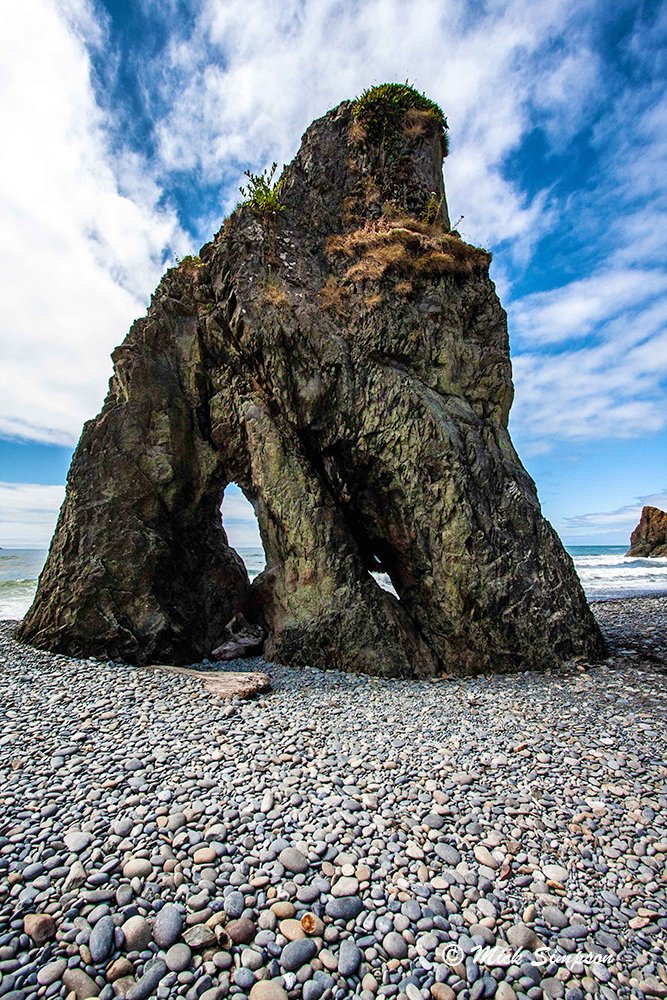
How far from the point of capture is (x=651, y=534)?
184 feet

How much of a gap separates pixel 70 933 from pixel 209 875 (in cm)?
94

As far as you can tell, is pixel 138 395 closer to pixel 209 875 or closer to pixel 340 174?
pixel 340 174

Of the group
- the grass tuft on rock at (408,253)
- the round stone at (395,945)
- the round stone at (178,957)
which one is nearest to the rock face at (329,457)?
the grass tuft on rock at (408,253)

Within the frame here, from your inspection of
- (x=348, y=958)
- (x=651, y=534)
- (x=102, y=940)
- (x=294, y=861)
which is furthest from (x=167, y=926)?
(x=651, y=534)

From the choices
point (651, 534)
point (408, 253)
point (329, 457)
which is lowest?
point (651, 534)

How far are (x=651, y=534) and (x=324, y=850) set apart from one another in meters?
65.2

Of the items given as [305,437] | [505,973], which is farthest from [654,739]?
[305,437]

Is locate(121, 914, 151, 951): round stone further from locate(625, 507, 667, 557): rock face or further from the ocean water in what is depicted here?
locate(625, 507, 667, 557): rock face

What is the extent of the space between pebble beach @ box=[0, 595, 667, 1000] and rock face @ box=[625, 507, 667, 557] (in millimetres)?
58845

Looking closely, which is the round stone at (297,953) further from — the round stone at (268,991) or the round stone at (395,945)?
the round stone at (395,945)

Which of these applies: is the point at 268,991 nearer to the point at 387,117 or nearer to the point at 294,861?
the point at 294,861

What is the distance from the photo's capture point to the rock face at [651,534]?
2143 inches

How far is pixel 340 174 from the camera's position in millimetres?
12719

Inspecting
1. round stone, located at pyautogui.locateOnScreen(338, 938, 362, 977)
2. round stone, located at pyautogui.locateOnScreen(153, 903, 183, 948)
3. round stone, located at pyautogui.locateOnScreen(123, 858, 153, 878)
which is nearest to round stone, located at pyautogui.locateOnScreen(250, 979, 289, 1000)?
round stone, located at pyautogui.locateOnScreen(338, 938, 362, 977)
